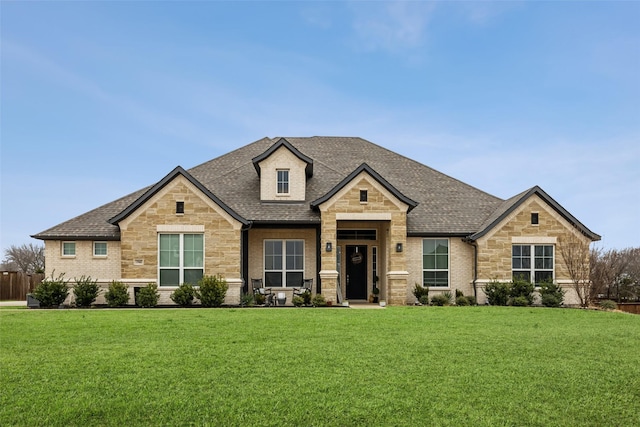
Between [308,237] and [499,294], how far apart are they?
27.4 feet

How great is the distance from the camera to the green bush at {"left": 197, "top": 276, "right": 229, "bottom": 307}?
→ 68.9 feet

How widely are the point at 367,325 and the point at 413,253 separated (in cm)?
1016

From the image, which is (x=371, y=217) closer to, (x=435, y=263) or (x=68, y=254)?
(x=435, y=263)

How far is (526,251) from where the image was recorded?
77.0 ft

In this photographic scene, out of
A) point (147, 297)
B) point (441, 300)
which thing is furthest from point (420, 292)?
point (147, 297)

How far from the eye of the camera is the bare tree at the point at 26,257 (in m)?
57.5

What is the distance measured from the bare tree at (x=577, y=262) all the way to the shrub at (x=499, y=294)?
3050 millimetres

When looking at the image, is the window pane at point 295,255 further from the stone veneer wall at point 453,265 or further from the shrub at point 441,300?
the shrub at point 441,300

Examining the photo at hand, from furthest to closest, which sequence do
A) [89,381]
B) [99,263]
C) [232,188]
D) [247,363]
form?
[232,188] → [99,263] → [247,363] → [89,381]

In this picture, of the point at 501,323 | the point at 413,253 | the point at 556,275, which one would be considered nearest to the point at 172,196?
the point at 413,253

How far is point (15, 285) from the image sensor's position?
1287 inches

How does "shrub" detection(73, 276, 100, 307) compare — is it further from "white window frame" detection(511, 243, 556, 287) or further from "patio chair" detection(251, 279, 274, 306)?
"white window frame" detection(511, 243, 556, 287)

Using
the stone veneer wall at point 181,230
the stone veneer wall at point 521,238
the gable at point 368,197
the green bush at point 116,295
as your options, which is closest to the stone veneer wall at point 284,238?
the stone veneer wall at point 181,230

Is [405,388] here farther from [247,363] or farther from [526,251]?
[526,251]
